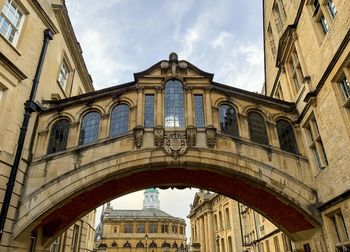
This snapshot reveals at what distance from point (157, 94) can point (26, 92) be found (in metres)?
5.29

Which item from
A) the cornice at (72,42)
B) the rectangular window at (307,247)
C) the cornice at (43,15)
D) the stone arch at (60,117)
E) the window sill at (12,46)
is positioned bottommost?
the rectangular window at (307,247)

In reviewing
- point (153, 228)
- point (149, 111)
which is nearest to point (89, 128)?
point (149, 111)

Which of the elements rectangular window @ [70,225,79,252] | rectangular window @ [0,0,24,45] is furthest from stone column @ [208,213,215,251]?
rectangular window @ [0,0,24,45]

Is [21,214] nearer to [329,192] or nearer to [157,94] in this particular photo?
[157,94]

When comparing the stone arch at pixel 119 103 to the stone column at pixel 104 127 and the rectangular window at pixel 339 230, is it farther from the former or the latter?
the rectangular window at pixel 339 230

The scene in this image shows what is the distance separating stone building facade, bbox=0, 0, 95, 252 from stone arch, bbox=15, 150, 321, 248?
74cm

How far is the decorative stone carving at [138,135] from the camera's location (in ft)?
37.4

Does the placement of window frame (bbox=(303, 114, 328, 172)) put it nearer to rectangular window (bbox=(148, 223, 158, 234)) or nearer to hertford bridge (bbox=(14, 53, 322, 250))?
hertford bridge (bbox=(14, 53, 322, 250))

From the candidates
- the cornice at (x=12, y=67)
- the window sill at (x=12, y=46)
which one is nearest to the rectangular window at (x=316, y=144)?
the cornice at (x=12, y=67)

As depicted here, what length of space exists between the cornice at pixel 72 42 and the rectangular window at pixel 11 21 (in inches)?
117

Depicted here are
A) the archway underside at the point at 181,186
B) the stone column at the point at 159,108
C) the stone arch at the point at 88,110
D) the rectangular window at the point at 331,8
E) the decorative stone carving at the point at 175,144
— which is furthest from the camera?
the stone arch at the point at 88,110

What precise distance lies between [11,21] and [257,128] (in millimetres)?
10685

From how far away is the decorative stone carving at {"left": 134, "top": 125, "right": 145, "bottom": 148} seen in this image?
1139cm

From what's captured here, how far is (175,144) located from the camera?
37.5 feet
